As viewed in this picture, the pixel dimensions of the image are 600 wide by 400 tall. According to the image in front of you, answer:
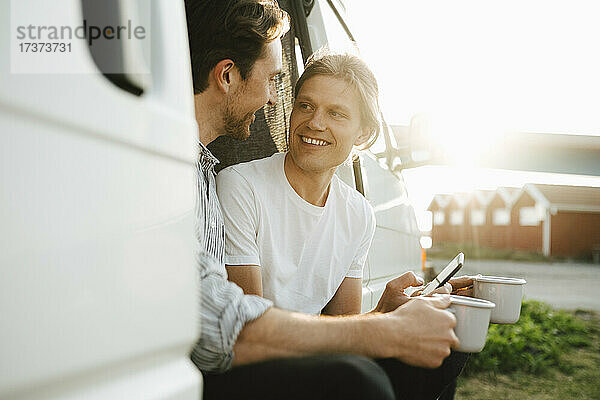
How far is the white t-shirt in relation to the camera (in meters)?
1.80

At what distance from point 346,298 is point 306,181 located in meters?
0.49

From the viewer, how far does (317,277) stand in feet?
6.52

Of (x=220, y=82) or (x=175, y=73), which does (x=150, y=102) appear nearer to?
(x=175, y=73)

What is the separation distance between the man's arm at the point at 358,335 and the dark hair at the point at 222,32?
2.97ft

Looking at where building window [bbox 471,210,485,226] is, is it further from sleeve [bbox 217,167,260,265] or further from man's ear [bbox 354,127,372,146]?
sleeve [bbox 217,167,260,265]

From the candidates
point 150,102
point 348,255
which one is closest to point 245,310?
point 150,102

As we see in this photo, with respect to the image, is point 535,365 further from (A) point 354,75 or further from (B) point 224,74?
(B) point 224,74

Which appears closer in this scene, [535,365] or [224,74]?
[224,74]

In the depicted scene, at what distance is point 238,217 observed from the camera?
1.79 metres

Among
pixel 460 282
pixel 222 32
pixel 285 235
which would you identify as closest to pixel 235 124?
pixel 222 32

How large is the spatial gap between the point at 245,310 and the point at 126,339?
336 mm

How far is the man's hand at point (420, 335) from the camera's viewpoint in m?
1.21

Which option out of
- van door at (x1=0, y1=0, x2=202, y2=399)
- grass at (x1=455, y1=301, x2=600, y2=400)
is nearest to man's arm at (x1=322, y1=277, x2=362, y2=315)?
van door at (x1=0, y1=0, x2=202, y2=399)

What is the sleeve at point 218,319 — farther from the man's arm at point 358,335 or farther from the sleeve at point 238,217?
the sleeve at point 238,217
